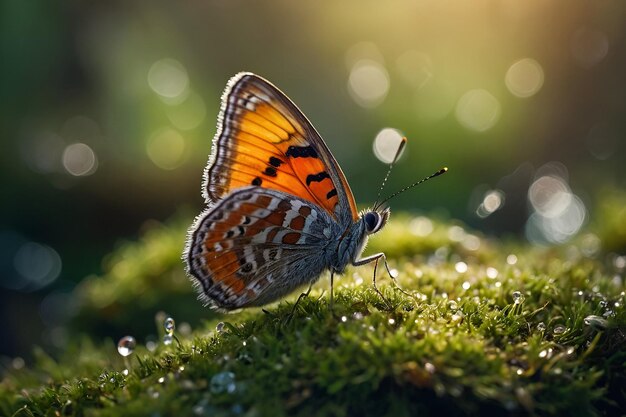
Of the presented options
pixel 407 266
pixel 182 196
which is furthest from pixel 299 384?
pixel 182 196

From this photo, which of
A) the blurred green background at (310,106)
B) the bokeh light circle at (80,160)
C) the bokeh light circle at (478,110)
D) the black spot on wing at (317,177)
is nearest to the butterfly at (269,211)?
the black spot on wing at (317,177)

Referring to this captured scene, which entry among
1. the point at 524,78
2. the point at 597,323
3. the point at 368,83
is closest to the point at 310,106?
the point at 368,83

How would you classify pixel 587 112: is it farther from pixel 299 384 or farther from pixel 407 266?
pixel 299 384

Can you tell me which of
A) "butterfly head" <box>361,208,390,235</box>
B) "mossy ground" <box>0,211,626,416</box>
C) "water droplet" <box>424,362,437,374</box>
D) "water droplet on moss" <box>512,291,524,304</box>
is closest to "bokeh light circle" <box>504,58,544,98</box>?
"mossy ground" <box>0,211,626,416</box>

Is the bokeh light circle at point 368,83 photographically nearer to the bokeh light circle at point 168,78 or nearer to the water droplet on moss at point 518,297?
the bokeh light circle at point 168,78

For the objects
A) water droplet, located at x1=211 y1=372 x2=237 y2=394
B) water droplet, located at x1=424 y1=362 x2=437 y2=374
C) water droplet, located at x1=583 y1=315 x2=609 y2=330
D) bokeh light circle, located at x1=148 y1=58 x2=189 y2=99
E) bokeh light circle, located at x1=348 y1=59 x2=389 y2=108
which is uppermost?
bokeh light circle, located at x1=148 y1=58 x2=189 y2=99

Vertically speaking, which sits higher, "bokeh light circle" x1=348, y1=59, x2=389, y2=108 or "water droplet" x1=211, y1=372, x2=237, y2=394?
"bokeh light circle" x1=348, y1=59, x2=389, y2=108

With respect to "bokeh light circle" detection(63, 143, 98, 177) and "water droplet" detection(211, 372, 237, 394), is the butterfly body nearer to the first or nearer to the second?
"water droplet" detection(211, 372, 237, 394)
